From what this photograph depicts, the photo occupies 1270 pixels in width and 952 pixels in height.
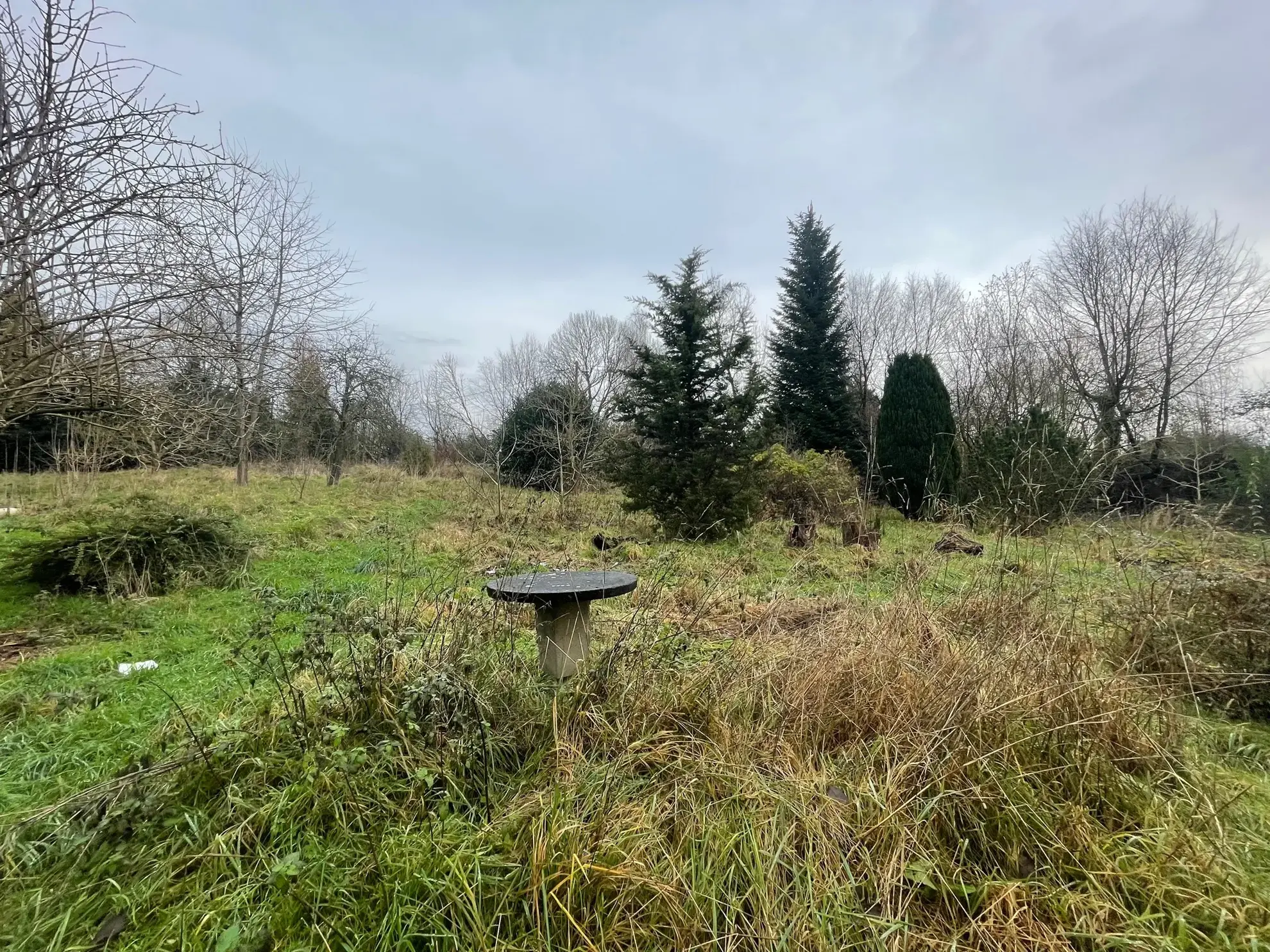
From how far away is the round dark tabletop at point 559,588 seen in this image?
258 centimetres

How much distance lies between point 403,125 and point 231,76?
2.49m

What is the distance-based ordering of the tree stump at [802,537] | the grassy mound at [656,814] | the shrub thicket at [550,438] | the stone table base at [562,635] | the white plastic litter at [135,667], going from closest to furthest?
the grassy mound at [656,814]
the stone table base at [562,635]
the white plastic litter at [135,667]
the tree stump at [802,537]
the shrub thicket at [550,438]

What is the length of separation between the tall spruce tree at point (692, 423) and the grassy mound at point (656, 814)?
6319mm

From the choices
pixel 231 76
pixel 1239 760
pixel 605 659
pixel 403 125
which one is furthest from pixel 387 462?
pixel 1239 760

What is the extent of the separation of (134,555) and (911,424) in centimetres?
1454

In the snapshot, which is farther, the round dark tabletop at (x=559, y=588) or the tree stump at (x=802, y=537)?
the tree stump at (x=802, y=537)

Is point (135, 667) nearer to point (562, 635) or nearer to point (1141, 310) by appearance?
point (562, 635)

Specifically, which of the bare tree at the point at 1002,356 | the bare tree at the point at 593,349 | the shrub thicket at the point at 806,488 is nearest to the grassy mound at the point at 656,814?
the shrub thicket at the point at 806,488

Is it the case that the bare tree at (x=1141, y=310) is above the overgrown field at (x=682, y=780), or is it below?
above

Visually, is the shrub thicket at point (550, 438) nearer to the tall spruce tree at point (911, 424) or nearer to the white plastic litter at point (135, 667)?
the white plastic litter at point (135, 667)

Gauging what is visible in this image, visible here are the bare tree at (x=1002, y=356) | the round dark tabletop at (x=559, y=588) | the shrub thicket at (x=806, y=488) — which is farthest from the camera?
the bare tree at (x=1002, y=356)

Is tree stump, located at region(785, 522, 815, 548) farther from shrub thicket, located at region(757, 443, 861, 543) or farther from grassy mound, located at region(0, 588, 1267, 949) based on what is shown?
grassy mound, located at region(0, 588, 1267, 949)

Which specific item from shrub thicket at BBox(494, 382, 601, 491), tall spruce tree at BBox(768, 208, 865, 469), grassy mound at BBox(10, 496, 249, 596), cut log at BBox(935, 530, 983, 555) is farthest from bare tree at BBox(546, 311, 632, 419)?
grassy mound at BBox(10, 496, 249, 596)

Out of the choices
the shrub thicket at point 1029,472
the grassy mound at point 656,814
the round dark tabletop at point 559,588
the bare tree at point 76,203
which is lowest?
the grassy mound at point 656,814
